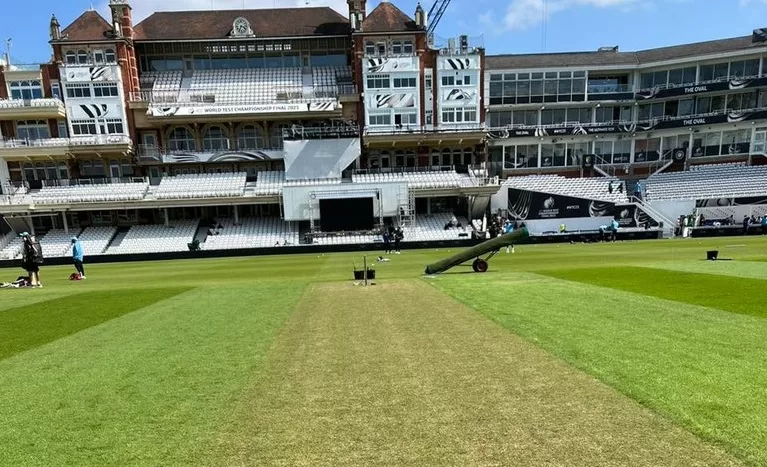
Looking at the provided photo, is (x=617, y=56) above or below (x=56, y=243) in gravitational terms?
above

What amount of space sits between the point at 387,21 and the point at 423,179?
16.8 metres

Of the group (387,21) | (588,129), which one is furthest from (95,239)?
(588,129)

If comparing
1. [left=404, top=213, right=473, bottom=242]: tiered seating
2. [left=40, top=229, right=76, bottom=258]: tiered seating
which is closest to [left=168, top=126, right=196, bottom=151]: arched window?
[left=40, top=229, right=76, bottom=258]: tiered seating

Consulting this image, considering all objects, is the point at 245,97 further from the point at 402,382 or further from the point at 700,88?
the point at 700,88

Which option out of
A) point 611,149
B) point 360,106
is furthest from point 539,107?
point 360,106

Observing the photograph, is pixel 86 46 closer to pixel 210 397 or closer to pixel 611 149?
pixel 210 397

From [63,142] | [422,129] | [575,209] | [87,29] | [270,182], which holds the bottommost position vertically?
[575,209]

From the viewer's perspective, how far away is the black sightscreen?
35281 mm

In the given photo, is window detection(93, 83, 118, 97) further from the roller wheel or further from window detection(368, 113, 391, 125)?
the roller wheel

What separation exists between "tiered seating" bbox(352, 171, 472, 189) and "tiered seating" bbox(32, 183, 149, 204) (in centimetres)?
1968

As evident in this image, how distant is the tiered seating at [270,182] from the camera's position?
3719cm

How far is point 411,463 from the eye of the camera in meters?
3.12

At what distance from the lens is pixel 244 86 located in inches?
1646

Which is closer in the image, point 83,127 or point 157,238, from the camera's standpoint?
point 157,238
